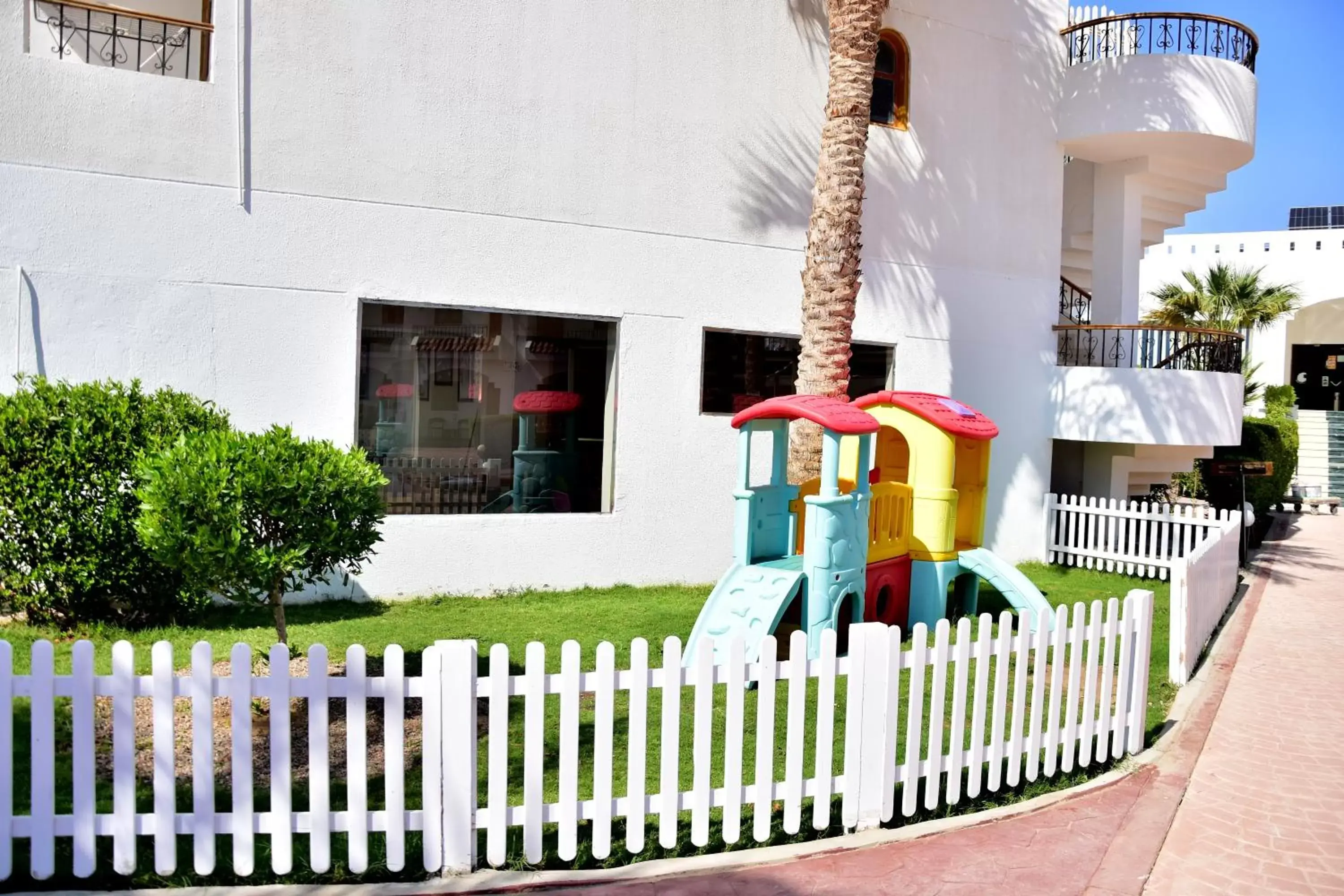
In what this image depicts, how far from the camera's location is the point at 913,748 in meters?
4.96

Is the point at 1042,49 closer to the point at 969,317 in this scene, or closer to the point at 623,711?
the point at 969,317

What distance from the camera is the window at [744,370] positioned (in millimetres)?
10898

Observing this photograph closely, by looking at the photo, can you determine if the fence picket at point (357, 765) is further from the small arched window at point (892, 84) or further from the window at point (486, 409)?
the small arched window at point (892, 84)

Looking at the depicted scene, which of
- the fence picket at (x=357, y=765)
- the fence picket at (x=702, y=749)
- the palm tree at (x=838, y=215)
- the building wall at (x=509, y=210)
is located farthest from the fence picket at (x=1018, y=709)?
the building wall at (x=509, y=210)

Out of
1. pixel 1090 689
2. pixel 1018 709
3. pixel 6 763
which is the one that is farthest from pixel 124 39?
pixel 1090 689

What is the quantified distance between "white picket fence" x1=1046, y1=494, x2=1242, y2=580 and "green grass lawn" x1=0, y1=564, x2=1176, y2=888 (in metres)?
0.74

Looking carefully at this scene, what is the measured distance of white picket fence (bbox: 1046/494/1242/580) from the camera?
40.1 ft

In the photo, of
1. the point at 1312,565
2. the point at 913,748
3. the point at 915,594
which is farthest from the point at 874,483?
the point at 1312,565

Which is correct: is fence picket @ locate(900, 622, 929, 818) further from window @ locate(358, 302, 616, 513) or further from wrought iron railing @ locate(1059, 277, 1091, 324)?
wrought iron railing @ locate(1059, 277, 1091, 324)

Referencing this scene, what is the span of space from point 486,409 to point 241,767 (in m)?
6.07

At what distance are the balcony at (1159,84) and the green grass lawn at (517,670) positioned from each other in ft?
19.5

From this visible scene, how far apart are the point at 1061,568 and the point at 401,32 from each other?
10.0 metres

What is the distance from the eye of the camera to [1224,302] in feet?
97.5

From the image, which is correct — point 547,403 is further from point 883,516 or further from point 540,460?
point 883,516
